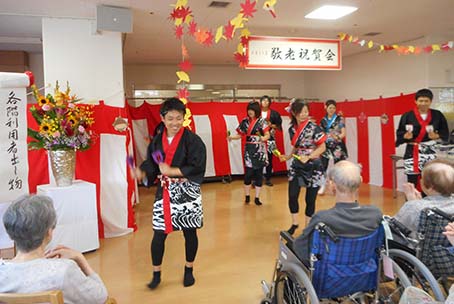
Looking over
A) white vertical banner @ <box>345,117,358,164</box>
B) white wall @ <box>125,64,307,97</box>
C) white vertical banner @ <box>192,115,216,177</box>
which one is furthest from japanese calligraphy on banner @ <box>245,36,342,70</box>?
white wall @ <box>125,64,307,97</box>

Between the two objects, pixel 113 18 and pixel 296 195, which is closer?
pixel 296 195

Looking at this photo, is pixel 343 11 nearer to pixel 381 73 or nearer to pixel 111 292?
pixel 381 73

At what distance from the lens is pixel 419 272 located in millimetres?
1976

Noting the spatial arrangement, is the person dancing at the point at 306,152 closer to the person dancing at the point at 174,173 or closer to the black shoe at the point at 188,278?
the person dancing at the point at 174,173

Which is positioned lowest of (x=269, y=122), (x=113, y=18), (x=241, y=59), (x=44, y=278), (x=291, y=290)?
(x=291, y=290)

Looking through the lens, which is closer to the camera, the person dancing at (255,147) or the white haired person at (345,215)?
the white haired person at (345,215)

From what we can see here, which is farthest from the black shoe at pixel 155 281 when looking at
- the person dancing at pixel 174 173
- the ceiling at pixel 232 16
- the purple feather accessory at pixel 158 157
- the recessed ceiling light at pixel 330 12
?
the recessed ceiling light at pixel 330 12

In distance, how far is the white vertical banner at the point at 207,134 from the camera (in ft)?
23.5

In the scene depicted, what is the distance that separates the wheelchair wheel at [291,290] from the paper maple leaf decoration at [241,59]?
6.78 feet

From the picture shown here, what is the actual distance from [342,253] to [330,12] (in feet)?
11.7

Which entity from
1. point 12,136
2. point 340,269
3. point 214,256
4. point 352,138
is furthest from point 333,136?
point 12,136

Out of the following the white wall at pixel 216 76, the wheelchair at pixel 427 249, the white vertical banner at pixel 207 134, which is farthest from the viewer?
the white wall at pixel 216 76

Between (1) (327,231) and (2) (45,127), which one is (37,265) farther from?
(2) (45,127)

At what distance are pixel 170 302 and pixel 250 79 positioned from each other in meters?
7.00
